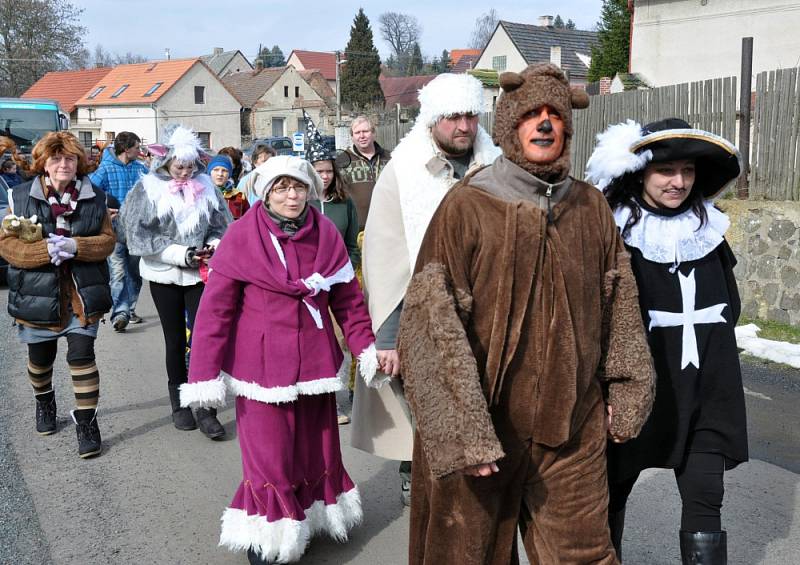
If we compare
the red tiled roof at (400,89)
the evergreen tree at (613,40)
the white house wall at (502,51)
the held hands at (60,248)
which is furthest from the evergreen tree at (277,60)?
the held hands at (60,248)

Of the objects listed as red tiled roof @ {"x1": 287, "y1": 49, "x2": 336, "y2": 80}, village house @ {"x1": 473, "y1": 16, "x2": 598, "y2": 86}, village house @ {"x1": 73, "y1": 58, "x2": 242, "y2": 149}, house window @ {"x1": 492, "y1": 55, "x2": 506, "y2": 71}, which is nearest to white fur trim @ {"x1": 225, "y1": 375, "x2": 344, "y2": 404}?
village house @ {"x1": 473, "y1": 16, "x2": 598, "y2": 86}

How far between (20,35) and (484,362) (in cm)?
4849

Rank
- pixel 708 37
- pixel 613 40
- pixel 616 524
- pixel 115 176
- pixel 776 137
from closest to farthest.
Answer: pixel 616 524 → pixel 776 137 → pixel 115 176 → pixel 708 37 → pixel 613 40

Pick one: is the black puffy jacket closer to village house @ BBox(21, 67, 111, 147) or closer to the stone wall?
the stone wall

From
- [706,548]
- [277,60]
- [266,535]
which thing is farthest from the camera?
[277,60]

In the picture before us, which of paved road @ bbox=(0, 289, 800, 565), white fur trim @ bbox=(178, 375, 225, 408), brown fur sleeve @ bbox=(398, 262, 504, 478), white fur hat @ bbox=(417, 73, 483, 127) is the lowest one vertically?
paved road @ bbox=(0, 289, 800, 565)

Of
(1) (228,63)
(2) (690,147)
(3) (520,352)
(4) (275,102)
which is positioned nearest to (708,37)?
(2) (690,147)

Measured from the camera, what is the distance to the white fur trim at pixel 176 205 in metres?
5.46

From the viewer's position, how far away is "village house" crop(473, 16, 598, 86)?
153 ft

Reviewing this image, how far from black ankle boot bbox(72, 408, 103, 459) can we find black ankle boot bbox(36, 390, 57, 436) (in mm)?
499

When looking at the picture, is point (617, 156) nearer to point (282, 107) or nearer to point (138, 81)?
point (138, 81)

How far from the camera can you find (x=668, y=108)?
9625mm

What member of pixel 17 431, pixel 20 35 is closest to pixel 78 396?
pixel 17 431

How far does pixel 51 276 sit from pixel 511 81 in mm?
3643
